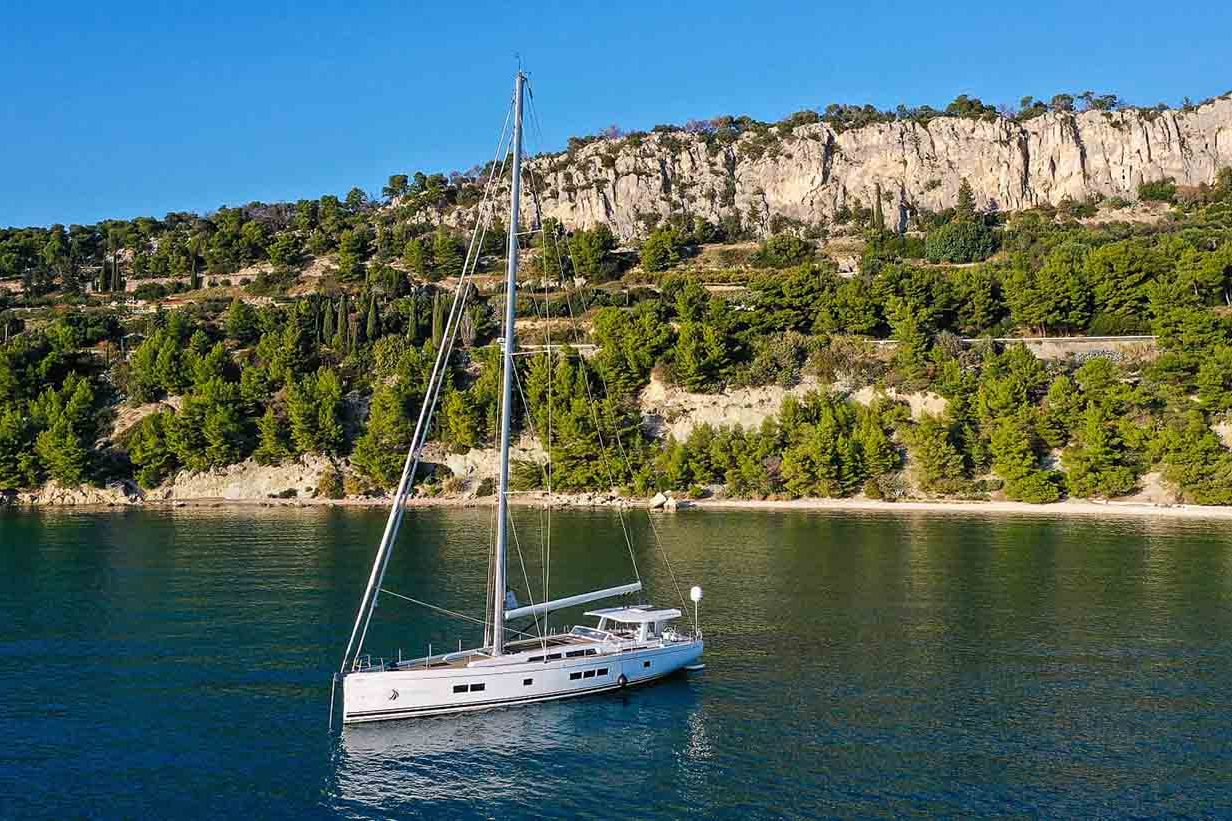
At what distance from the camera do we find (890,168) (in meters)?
143

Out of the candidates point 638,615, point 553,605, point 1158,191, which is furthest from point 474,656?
point 1158,191

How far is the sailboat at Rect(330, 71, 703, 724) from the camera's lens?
29.0 metres

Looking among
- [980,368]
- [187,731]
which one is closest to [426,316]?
[980,368]

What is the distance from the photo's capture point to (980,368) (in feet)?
280

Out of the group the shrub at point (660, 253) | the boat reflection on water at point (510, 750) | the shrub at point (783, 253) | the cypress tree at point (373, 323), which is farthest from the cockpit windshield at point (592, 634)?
the shrub at point (660, 253)

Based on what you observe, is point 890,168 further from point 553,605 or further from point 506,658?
point 506,658

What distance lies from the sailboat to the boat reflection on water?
531mm

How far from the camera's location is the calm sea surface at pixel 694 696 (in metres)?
24.9

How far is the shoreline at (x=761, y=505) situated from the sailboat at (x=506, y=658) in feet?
129

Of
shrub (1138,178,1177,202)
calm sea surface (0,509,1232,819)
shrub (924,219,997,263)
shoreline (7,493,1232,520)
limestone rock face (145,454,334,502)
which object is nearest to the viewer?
calm sea surface (0,509,1232,819)

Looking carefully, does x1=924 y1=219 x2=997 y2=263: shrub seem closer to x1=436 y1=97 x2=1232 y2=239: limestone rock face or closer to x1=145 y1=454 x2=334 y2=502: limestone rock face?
x1=436 y1=97 x2=1232 y2=239: limestone rock face

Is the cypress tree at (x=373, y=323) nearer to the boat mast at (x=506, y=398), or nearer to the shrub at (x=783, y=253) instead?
the shrub at (x=783, y=253)

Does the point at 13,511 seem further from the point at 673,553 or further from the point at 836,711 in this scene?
the point at 836,711

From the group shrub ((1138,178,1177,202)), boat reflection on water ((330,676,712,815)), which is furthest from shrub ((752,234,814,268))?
boat reflection on water ((330,676,712,815))
